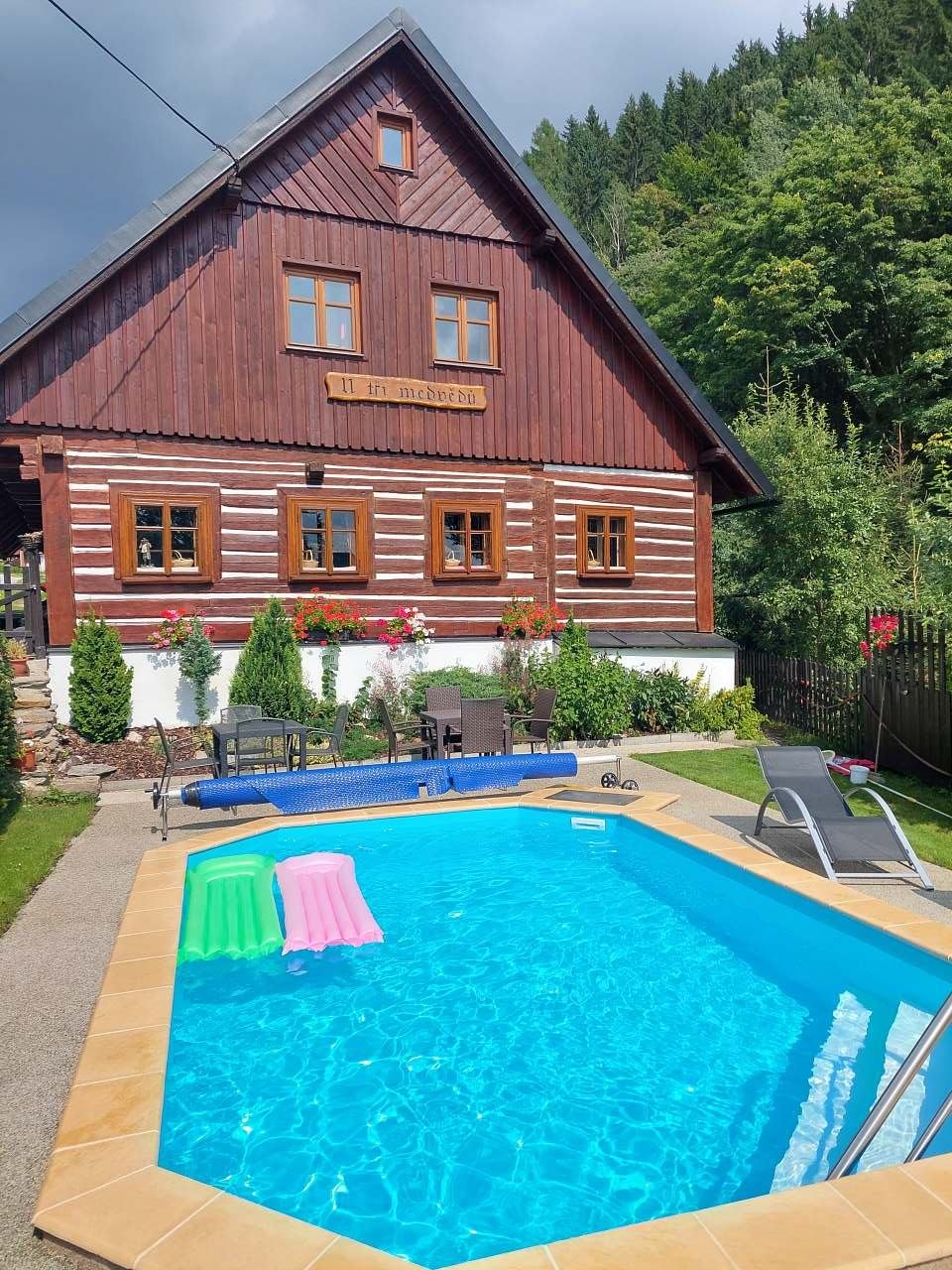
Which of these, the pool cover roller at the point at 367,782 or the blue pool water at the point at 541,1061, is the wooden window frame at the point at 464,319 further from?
the blue pool water at the point at 541,1061

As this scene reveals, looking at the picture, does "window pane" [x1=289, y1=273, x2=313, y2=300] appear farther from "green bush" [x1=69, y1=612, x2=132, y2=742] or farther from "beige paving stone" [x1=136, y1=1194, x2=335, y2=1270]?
"beige paving stone" [x1=136, y1=1194, x2=335, y2=1270]

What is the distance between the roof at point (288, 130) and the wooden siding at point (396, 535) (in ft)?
5.24

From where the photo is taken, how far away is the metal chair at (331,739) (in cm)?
1023

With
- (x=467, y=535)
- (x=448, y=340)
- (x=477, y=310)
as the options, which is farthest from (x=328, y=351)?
(x=467, y=535)

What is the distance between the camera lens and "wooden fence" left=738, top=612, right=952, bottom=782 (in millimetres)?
9703

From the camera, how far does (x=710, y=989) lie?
5.43 metres

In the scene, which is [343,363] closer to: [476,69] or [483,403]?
[483,403]

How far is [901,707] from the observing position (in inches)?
410

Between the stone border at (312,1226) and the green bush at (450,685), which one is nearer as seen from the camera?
the stone border at (312,1226)

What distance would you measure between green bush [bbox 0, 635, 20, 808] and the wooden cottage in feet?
8.12

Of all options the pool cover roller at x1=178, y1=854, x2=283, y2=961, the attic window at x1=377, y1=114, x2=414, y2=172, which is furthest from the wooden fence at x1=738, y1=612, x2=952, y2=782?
the attic window at x1=377, y1=114, x2=414, y2=172

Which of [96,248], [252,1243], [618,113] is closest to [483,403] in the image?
[96,248]

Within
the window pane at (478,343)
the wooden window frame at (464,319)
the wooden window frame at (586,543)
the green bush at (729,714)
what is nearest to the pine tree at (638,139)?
the wooden window frame at (464,319)

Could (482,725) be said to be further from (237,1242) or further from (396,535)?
(237,1242)
